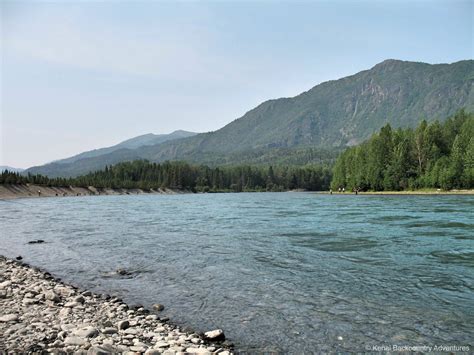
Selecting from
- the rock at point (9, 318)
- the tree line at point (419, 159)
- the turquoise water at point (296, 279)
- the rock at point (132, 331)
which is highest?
the tree line at point (419, 159)

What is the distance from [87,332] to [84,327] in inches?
20.5

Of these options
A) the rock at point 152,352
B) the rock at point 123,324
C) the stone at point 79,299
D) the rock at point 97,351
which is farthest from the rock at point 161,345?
the stone at point 79,299

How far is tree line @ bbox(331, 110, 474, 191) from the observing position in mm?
102312

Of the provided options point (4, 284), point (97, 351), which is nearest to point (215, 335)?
point (97, 351)

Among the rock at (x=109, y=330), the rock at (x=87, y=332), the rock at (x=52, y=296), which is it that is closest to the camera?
the rock at (x=87, y=332)

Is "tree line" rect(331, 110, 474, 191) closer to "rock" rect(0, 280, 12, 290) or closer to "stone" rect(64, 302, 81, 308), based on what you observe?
"stone" rect(64, 302, 81, 308)

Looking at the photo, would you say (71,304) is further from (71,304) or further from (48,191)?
(48,191)

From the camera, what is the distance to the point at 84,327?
10.2m

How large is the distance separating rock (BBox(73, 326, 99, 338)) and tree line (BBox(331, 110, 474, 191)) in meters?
112

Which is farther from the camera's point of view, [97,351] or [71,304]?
[71,304]

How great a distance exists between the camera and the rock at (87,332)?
9591 millimetres

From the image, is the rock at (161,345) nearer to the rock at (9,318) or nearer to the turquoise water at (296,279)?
the turquoise water at (296,279)

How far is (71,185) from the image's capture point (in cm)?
17125

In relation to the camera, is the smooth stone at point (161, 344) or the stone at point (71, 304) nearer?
the smooth stone at point (161, 344)
